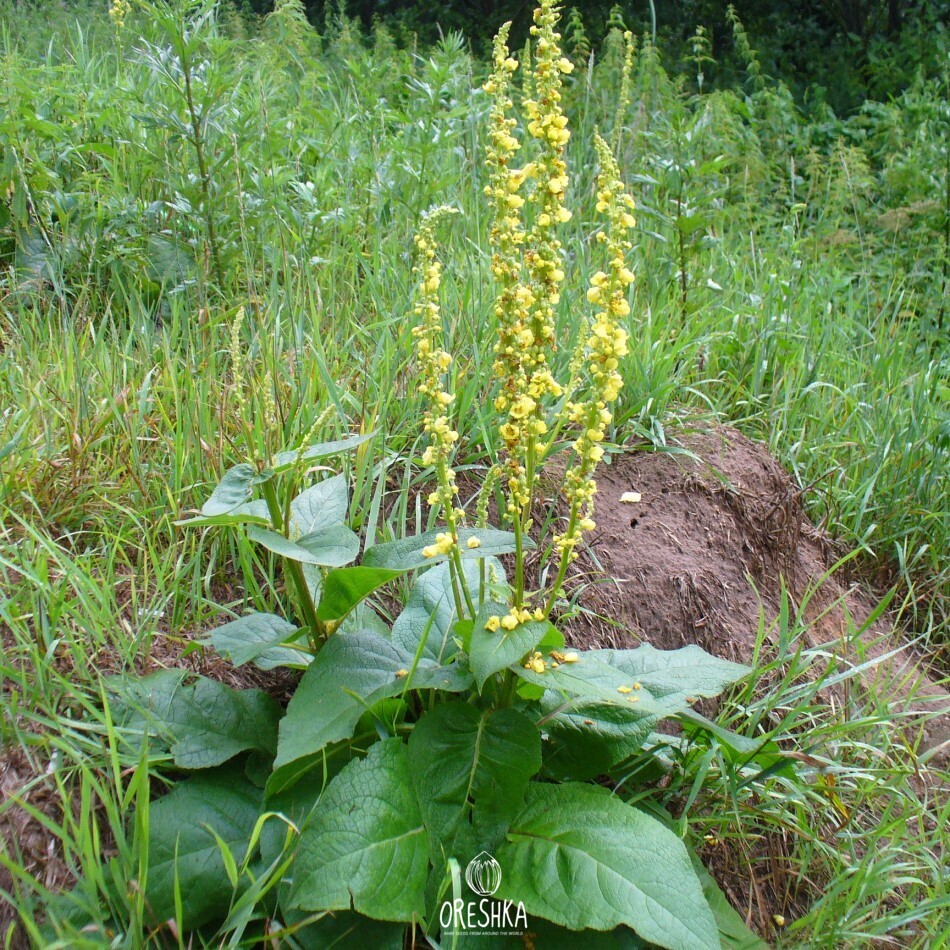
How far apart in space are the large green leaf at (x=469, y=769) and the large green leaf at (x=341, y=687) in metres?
0.08

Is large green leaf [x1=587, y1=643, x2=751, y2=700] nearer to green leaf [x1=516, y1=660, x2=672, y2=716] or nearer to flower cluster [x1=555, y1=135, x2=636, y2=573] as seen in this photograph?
green leaf [x1=516, y1=660, x2=672, y2=716]

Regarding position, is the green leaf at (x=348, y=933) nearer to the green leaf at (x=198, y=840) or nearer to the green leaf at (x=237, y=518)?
the green leaf at (x=198, y=840)

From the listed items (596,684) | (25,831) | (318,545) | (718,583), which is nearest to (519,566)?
(596,684)

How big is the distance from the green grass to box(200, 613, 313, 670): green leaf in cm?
24

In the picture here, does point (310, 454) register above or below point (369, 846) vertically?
above

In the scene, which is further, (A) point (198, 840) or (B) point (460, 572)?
(B) point (460, 572)

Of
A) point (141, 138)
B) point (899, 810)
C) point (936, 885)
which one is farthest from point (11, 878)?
point (141, 138)

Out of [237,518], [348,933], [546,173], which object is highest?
[546,173]

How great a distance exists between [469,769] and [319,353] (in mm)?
A: 1358

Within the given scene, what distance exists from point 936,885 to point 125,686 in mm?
1715

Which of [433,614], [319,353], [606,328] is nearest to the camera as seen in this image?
[606,328]

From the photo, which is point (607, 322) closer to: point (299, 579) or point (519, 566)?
point (519, 566)

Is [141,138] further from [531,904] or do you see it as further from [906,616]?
[906,616]

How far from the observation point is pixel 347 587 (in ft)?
5.18
